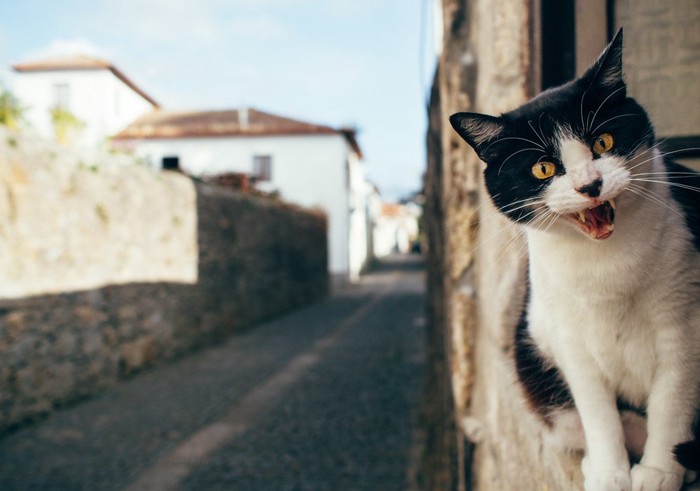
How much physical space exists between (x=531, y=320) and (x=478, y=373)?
0.95m

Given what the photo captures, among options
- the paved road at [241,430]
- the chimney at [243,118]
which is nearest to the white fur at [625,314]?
the paved road at [241,430]

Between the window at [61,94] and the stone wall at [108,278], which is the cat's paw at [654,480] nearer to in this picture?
the stone wall at [108,278]

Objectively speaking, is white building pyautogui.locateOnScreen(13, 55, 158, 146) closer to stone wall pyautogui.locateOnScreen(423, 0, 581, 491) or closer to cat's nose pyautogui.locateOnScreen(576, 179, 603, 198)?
stone wall pyautogui.locateOnScreen(423, 0, 581, 491)

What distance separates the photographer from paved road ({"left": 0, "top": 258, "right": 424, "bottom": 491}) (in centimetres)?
352

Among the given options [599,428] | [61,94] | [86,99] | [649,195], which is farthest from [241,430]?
[649,195]

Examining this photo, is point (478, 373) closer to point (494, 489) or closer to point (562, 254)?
point (494, 489)

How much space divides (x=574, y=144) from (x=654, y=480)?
50 cm

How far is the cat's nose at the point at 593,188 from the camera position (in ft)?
2.37

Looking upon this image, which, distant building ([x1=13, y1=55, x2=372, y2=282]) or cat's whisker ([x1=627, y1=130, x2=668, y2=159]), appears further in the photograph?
distant building ([x1=13, y1=55, x2=372, y2=282])

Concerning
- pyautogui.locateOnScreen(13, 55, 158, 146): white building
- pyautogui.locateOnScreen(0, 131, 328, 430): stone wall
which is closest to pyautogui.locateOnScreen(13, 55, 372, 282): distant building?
pyautogui.locateOnScreen(0, 131, 328, 430): stone wall

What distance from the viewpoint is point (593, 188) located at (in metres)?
0.72

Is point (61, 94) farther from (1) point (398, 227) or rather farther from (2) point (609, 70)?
(1) point (398, 227)

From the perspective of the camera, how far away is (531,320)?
1042mm

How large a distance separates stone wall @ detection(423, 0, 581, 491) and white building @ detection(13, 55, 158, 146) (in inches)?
103
